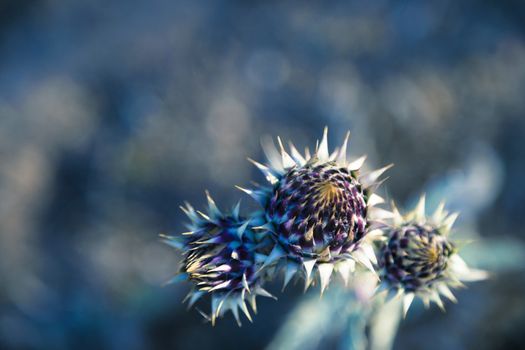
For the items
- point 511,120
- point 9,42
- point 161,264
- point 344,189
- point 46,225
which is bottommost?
point 344,189

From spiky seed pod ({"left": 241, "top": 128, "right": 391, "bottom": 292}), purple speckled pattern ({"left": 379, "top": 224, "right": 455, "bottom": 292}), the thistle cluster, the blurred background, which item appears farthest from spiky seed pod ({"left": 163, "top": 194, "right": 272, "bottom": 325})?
the blurred background

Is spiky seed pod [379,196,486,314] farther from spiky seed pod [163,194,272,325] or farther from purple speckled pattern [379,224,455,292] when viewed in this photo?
spiky seed pod [163,194,272,325]

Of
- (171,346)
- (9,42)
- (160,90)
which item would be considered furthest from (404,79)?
(9,42)

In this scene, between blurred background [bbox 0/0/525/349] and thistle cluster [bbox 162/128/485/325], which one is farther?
blurred background [bbox 0/0/525/349]

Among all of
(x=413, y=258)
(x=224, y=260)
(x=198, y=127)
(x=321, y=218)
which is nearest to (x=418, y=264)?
(x=413, y=258)

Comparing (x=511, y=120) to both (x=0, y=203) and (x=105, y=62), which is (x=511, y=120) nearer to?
(x=105, y=62)

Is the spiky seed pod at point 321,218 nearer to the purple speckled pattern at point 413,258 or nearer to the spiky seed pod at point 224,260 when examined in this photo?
the spiky seed pod at point 224,260
